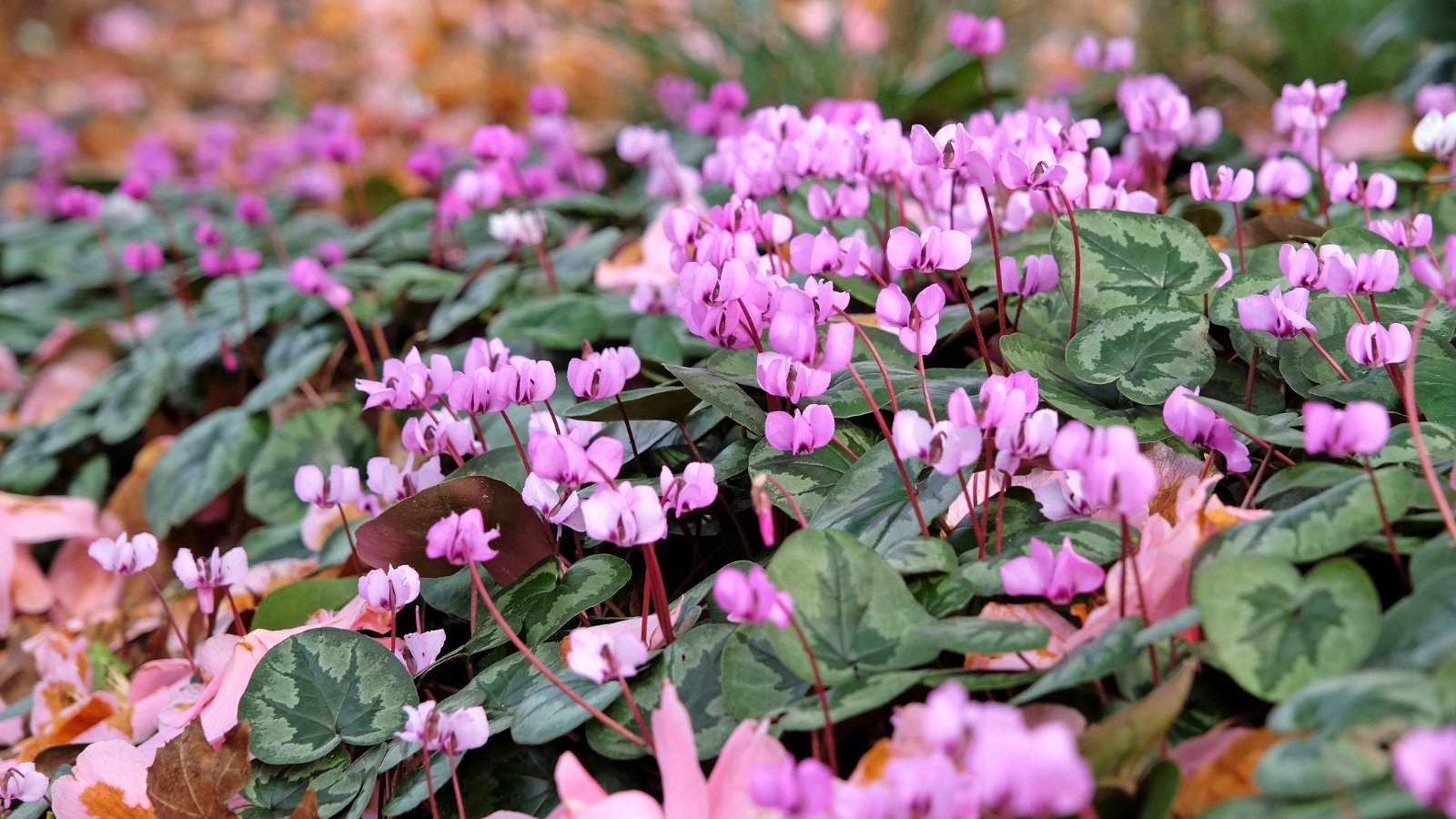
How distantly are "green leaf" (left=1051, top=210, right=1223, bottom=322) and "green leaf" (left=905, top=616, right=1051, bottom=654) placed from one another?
40cm

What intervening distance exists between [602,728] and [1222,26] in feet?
9.30

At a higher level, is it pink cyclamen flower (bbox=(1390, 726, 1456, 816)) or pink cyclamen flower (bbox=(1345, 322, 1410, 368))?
pink cyclamen flower (bbox=(1345, 322, 1410, 368))

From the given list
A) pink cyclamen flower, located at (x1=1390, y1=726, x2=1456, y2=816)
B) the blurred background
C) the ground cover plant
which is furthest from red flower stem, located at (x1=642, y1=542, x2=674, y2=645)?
the blurred background

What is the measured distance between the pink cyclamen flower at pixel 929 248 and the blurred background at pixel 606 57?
1.35m

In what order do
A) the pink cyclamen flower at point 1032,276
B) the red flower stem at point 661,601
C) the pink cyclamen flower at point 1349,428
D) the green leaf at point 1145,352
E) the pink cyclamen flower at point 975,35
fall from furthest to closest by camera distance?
the pink cyclamen flower at point 975,35, the pink cyclamen flower at point 1032,276, the green leaf at point 1145,352, the red flower stem at point 661,601, the pink cyclamen flower at point 1349,428

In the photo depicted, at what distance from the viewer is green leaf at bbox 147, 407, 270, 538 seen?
161cm

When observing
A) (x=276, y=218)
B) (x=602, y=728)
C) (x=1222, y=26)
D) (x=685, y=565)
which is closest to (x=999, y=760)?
(x=602, y=728)

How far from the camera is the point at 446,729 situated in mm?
795

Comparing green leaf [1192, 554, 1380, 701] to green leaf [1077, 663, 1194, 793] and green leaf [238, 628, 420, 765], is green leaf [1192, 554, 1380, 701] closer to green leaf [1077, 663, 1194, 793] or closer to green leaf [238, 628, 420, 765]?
green leaf [1077, 663, 1194, 793]

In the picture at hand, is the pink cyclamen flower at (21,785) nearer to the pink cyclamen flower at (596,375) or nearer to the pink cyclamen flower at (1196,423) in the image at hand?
the pink cyclamen flower at (596,375)

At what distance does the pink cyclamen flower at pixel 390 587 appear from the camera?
3.02 ft

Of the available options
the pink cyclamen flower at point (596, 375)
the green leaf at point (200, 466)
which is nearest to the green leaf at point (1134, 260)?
the pink cyclamen flower at point (596, 375)

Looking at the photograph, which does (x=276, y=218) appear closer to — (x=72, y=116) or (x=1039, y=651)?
(x=72, y=116)

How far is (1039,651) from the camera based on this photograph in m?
0.80
